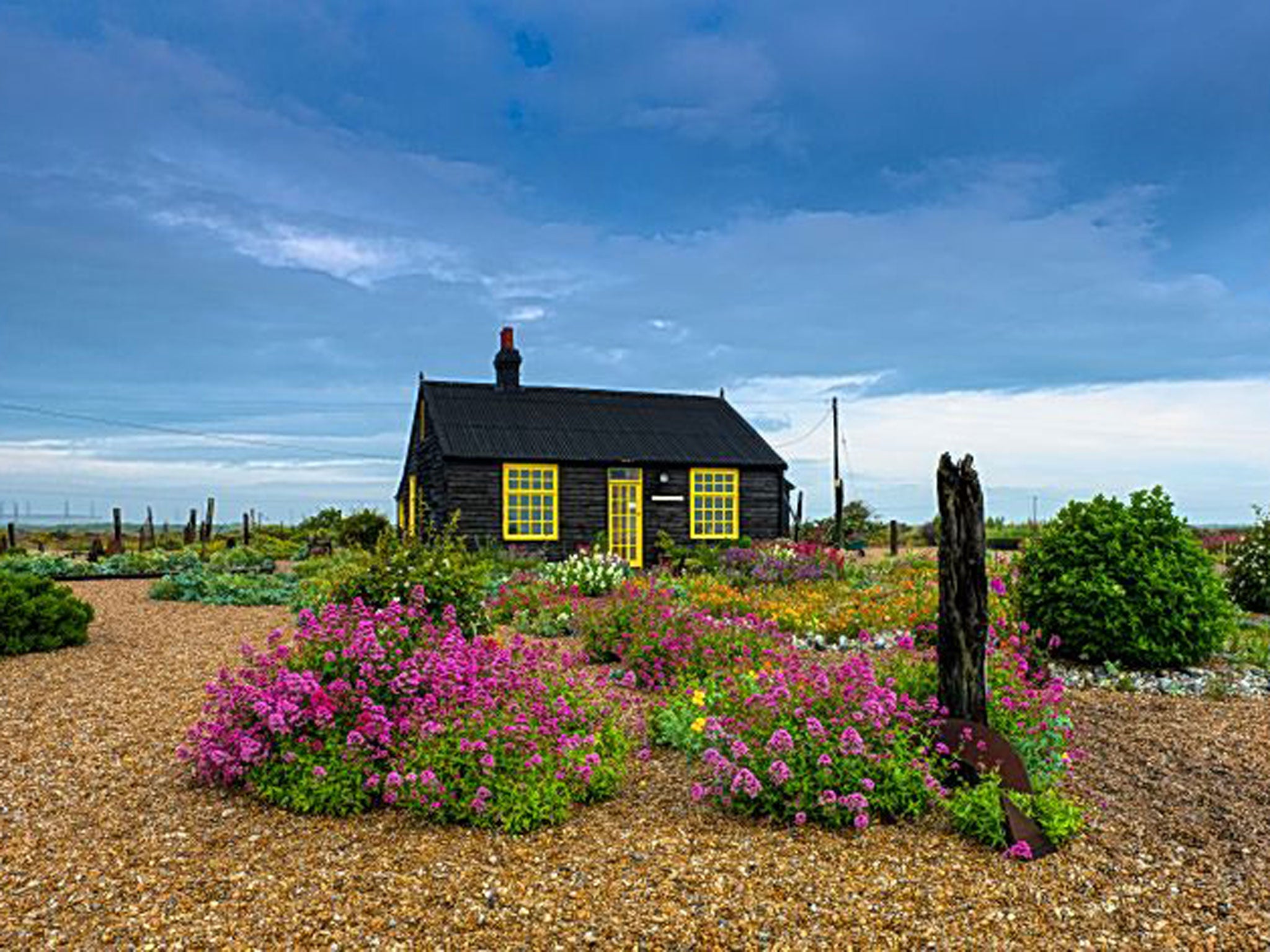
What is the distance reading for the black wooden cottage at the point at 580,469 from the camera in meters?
19.8

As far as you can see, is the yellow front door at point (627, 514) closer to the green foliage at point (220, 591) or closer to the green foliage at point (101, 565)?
the green foliage at point (220, 591)

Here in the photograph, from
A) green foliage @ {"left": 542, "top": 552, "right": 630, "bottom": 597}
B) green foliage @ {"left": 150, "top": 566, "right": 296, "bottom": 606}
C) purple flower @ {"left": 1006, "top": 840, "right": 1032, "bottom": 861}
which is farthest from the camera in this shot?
green foliage @ {"left": 150, "top": 566, "right": 296, "bottom": 606}

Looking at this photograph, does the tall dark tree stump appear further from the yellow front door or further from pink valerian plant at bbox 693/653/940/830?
the yellow front door

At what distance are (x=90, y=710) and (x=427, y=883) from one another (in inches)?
178

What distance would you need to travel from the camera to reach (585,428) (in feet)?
70.4

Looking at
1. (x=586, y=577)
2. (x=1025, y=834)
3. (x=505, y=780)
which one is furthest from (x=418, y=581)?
(x=1025, y=834)

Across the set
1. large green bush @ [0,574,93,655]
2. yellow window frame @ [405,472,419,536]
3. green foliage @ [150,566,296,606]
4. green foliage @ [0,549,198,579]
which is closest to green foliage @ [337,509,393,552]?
yellow window frame @ [405,472,419,536]

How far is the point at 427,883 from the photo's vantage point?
3838 mm

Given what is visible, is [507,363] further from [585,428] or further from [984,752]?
[984,752]

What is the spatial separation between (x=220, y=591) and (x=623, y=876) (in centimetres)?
1168

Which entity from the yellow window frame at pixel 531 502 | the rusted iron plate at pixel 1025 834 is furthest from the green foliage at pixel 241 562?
the rusted iron plate at pixel 1025 834

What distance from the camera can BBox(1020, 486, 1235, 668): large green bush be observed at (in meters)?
8.45

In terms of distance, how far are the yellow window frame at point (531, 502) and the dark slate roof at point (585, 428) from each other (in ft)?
1.16

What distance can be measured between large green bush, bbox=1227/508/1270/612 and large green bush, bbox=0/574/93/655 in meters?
15.3
